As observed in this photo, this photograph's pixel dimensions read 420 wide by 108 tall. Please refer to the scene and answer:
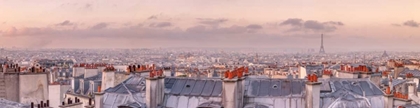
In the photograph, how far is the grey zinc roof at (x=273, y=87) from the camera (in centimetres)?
1961

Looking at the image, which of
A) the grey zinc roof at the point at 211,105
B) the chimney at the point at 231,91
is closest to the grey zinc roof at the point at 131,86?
the grey zinc roof at the point at 211,105

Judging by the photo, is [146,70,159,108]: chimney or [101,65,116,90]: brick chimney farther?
→ [101,65,116,90]: brick chimney

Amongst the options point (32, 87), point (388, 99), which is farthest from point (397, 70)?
point (32, 87)

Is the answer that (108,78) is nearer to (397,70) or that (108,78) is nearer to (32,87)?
(32,87)

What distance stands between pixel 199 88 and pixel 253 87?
2369 millimetres

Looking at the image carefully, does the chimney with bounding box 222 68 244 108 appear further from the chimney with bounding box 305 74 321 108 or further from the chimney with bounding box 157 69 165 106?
the chimney with bounding box 157 69 165 106

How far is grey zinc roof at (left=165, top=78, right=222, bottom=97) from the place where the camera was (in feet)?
64.8

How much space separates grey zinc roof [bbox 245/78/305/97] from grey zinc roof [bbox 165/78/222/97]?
4.39 ft

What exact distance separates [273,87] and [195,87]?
342 cm

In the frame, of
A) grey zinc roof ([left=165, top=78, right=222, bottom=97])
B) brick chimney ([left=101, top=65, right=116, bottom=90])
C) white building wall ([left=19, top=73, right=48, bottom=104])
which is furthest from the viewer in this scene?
brick chimney ([left=101, top=65, right=116, bottom=90])

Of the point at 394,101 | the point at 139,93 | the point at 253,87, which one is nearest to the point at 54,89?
the point at 139,93

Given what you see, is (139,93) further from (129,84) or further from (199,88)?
(199,88)

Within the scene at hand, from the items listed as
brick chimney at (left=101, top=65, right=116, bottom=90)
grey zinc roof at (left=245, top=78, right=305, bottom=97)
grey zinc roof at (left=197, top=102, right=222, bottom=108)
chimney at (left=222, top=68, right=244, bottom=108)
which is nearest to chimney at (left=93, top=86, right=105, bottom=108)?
grey zinc roof at (left=197, top=102, right=222, bottom=108)

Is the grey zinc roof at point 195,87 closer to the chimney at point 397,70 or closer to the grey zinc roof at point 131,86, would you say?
the grey zinc roof at point 131,86
